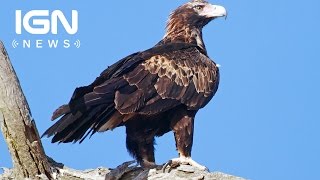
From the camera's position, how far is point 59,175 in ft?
26.7

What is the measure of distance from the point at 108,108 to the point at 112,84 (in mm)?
329

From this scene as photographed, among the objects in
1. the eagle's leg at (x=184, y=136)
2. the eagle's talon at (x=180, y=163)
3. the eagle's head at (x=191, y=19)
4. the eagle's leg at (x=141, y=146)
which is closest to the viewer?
the eagle's talon at (x=180, y=163)

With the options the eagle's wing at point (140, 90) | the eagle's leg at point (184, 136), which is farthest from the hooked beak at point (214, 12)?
the eagle's leg at point (184, 136)

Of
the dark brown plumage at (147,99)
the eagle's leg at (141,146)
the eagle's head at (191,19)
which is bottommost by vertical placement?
the eagle's leg at (141,146)

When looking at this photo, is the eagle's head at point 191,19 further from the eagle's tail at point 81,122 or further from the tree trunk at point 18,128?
the tree trunk at point 18,128

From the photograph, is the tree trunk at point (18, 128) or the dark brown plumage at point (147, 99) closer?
the tree trunk at point (18, 128)

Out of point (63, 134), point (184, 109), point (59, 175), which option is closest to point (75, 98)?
point (63, 134)

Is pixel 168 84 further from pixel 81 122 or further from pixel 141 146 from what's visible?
pixel 81 122

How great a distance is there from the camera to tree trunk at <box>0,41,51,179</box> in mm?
7371

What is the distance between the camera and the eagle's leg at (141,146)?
9.84m

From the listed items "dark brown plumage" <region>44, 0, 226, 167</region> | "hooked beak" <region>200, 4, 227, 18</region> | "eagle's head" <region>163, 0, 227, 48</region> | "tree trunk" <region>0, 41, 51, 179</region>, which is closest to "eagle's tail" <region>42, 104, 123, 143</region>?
"dark brown plumage" <region>44, 0, 226, 167</region>

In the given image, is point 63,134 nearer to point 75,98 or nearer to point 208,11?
point 75,98

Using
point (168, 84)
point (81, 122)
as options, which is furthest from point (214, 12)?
point (81, 122)

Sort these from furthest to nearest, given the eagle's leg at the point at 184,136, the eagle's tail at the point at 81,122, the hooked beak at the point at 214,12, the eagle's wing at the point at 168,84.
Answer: the hooked beak at the point at 214,12
the eagle's leg at the point at 184,136
the eagle's wing at the point at 168,84
the eagle's tail at the point at 81,122
